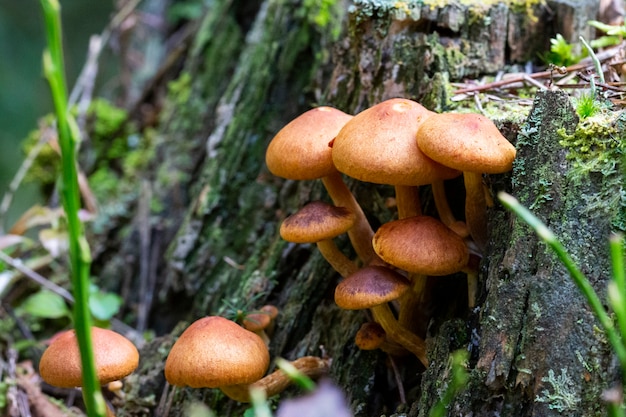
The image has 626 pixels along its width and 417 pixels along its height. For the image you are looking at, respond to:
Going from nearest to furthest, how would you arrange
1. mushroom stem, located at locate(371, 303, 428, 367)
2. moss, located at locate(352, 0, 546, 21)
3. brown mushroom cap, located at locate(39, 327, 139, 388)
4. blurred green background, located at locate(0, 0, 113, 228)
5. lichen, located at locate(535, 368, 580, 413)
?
1. lichen, located at locate(535, 368, 580, 413)
2. brown mushroom cap, located at locate(39, 327, 139, 388)
3. mushroom stem, located at locate(371, 303, 428, 367)
4. moss, located at locate(352, 0, 546, 21)
5. blurred green background, located at locate(0, 0, 113, 228)

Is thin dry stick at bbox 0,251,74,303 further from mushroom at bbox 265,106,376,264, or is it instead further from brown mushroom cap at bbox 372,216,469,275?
brown mushroom cap at bbox 372,216,469,275

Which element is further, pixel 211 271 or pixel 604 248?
pixel 211 271

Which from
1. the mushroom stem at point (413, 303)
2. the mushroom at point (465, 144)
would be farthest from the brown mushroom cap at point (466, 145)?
the mushroom stem at point (413, 303)

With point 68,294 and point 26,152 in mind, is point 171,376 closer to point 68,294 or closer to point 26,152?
point 68,294

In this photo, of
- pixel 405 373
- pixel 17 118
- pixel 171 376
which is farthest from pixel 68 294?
pixel 17 118

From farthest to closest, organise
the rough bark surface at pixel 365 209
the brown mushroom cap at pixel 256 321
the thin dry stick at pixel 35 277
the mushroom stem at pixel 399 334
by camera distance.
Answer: the thin dry stick at pixel 35 277, the brown mushroom cap at pixel 256 321, the mushroom stem at pixel 399 334, the rough bark surface at pixel 365 209

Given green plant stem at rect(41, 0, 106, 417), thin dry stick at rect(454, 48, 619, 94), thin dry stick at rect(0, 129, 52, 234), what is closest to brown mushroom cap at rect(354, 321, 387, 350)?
thin dry stick at rect(454, 48, 619, 94)

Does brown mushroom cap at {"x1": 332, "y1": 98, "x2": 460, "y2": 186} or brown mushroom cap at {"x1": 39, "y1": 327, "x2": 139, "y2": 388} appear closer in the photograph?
brown mushroom cap at {"x1": 332, "y1": 98, "x2": 460, "y2": 186}

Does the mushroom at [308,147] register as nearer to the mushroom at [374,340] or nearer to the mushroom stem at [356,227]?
the mushroom stem at [356,227]
